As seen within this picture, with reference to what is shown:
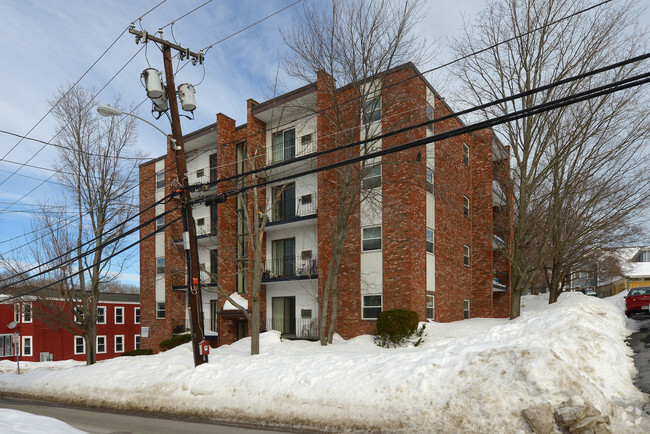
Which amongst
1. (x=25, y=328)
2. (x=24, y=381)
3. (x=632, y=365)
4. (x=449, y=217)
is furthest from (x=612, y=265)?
(x=25, y=328)

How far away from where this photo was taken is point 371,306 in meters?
20.0

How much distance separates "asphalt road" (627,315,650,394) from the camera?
9461mm

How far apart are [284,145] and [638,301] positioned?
19.0 m

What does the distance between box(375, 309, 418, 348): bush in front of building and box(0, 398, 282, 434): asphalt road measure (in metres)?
9.07

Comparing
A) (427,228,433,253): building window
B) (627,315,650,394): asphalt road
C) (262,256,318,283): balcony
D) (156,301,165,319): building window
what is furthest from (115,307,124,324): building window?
(627,315,650,394): asphalt road

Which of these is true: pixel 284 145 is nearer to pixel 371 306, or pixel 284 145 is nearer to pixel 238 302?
A: pixel 238 302

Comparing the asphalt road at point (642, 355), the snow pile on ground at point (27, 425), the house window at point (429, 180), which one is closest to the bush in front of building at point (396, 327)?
the house window at point (429, 180)

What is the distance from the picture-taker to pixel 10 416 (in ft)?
21.0

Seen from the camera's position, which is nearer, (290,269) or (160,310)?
(290,269)

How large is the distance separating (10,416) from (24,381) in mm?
13124

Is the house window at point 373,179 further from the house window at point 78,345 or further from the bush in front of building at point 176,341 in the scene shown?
the house window at point 78,345

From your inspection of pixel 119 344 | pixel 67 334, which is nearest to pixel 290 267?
pixel 67 334

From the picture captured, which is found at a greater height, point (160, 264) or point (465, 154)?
point (465, 154)

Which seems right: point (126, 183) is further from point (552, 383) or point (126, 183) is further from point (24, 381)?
point (552, 383)
